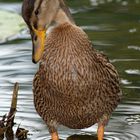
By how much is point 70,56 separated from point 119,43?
11.9ft

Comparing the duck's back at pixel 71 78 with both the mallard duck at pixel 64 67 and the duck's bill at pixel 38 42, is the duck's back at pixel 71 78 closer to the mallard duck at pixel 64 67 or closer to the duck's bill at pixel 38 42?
the mallard duck at pixel 64 67

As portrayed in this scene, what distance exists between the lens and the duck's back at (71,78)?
20.0 ft

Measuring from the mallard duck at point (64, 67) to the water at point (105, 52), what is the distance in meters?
0.65

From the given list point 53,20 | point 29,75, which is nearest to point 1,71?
point 29,75

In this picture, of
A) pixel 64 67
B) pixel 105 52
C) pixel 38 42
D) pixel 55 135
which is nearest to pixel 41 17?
pixel 38 42

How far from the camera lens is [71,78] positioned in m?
6.10

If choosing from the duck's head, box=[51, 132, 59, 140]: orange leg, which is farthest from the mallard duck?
box=[51, 132, 59, 140]: orange leg

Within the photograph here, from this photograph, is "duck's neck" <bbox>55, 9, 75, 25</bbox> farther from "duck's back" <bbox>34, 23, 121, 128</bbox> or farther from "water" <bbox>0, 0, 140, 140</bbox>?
"water" <bbox>0, 0, 140, 140</bbox>

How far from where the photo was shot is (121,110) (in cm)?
745

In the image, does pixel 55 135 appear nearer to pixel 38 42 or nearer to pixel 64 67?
pixel 64 67

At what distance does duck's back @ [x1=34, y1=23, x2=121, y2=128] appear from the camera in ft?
20.0

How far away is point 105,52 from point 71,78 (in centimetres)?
316

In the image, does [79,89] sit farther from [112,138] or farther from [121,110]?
[121,110]

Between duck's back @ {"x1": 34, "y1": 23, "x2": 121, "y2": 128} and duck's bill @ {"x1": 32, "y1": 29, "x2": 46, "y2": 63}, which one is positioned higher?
duck's bill @ {"x1": 32, "y1": 29, "x2": 46, "y2": 63}
